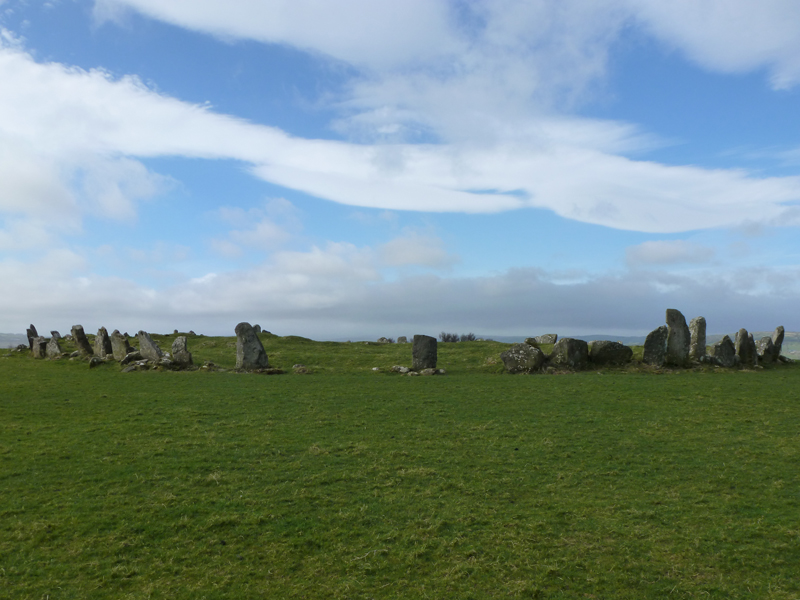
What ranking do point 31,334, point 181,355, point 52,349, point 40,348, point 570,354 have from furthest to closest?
point 31,334
point 40,348
point 52,349
point 181,355
point 570,354

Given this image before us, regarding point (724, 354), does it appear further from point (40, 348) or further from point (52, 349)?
point (40, 348)

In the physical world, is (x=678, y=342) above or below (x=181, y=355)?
above

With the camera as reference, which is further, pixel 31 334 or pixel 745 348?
pixel 31 334

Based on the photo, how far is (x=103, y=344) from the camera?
976 inches

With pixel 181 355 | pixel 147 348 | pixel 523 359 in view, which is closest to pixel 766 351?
pixel 523 359

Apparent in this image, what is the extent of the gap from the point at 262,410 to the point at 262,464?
434 centimetres

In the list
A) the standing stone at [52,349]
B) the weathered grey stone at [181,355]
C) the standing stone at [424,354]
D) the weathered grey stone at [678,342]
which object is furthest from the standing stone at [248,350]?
the weathered grey stone at [678,342]

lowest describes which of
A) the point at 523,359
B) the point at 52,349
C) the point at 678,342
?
the point at 523,359

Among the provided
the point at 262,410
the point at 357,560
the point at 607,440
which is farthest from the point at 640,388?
the point at 357,560

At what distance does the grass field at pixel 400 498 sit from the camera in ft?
18.2

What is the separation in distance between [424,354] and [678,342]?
9.56 meters

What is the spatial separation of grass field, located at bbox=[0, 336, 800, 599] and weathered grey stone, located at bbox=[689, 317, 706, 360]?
8259 millimetres

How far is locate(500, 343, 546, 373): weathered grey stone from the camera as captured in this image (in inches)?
800

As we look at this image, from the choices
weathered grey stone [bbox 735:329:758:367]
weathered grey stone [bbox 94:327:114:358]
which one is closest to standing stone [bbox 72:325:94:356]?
weathered grey stone [bbox 94:327:114:358]
